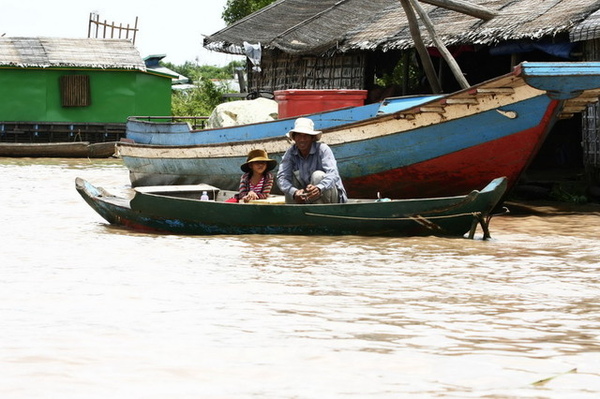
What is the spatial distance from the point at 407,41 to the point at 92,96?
51.4ft

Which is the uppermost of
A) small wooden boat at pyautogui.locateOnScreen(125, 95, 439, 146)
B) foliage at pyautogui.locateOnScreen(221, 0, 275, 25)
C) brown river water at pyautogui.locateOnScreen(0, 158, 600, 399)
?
foliage at pyautogui.locateOnScreen(221, 0, 275, 25)

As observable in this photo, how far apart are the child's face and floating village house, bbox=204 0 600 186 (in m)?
4.01

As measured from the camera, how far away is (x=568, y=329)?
546 cm

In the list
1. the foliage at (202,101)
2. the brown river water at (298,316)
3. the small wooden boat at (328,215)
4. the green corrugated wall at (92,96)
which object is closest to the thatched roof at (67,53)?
the green corrugated wall at (92,96)

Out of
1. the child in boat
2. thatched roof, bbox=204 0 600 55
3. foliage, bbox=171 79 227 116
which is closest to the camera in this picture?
the child in boat

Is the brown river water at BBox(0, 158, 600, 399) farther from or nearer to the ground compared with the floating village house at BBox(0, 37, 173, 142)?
nearer to the ground

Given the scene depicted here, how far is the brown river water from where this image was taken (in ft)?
14.1

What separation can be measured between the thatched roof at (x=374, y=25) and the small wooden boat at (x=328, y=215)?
3.74 m

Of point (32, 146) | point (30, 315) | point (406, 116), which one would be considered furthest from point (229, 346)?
point (32, 146)

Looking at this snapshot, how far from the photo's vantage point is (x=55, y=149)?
26.0 meters

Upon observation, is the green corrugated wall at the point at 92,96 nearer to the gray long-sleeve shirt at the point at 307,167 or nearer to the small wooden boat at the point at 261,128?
the small wooden boat at the point at 261,128

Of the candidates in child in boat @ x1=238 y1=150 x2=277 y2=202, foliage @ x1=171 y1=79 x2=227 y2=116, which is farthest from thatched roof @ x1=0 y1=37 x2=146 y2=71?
child in boat @ x1=238 y1=150 x2=277 y2=202

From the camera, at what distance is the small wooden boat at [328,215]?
8812mm

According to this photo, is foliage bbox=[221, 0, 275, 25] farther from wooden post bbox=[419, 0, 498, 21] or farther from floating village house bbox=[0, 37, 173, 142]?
wooden post bbox=[419, 0, 498, 21]
